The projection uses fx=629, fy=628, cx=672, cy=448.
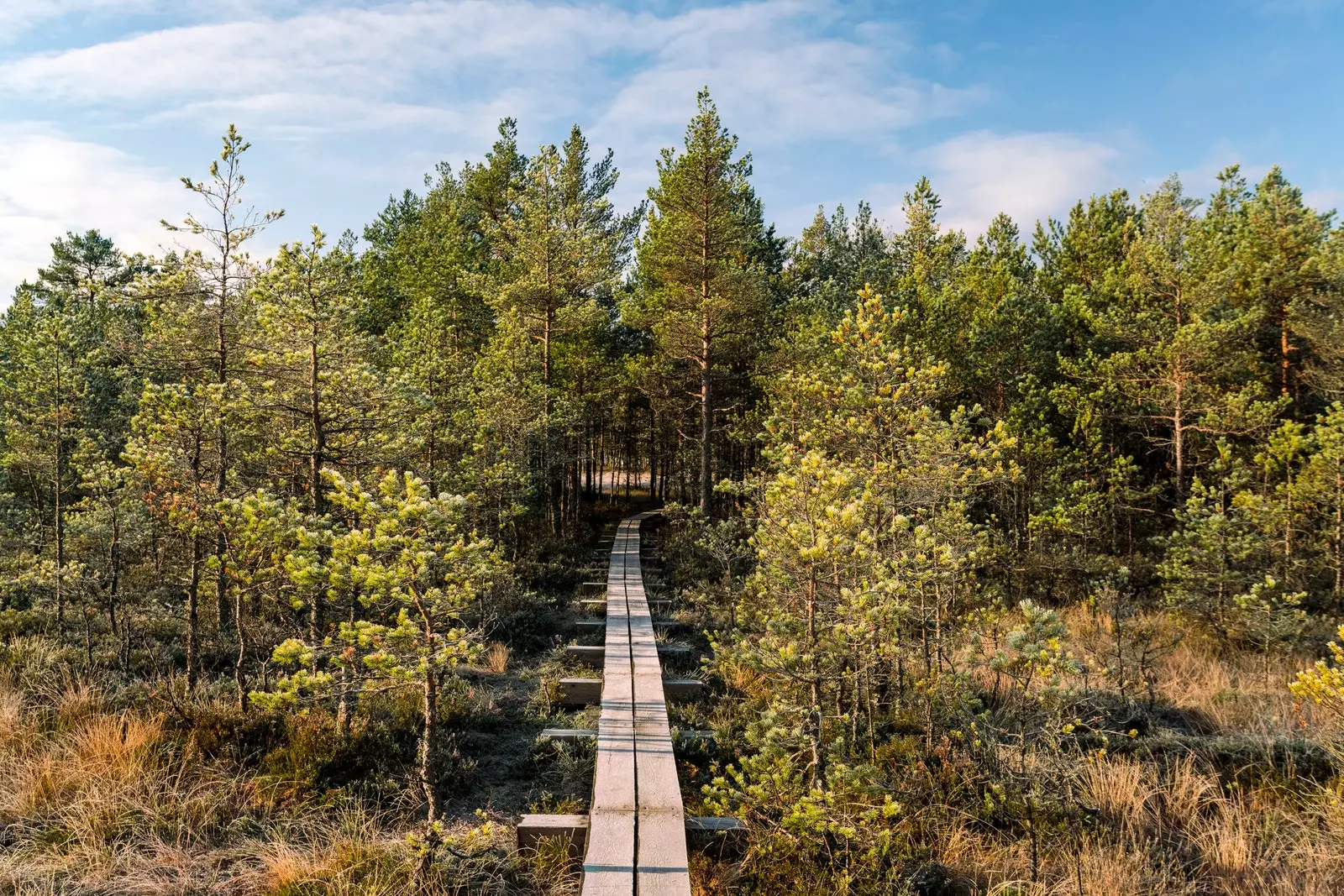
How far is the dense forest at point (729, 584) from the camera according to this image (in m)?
4.90

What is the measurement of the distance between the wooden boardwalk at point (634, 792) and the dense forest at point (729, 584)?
44 centimetres

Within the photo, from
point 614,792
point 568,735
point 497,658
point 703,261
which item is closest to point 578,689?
point 568,735

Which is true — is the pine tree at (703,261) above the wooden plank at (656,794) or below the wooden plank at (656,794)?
above

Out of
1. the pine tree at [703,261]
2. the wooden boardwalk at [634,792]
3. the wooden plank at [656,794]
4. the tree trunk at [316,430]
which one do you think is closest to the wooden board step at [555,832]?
the wooden boardwalk at [634,792]

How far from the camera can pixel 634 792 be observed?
5.38 meters

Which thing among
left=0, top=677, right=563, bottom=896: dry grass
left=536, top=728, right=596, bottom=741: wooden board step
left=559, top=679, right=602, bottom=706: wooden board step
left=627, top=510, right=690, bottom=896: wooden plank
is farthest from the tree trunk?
left=627, top=510, right=690, bottom=896: wooden plank

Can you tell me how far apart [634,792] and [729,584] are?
21.9 feet

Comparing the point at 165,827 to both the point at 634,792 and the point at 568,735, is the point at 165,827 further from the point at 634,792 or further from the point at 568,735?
the point at 634,792

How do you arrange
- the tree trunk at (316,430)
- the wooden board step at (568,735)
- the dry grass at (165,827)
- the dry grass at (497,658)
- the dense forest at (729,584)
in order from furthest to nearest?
the dry grass at (497,658) → the tree trunk at (316,430) → the wooden board step at (568,735) → the dense forest at (729,584) → the dry grass at (165,827)

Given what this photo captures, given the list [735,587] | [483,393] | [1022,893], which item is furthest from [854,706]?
[483,393]

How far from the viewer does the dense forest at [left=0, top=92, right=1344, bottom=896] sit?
193 inches

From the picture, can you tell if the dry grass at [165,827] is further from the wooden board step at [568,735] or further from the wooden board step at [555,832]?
the wooden board step at [568,735]

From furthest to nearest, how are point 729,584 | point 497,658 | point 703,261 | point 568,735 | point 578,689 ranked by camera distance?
point 703,261, point 729,584, point 497,658, point 578,689, point 568,735

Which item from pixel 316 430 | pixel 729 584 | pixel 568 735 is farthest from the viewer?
pixel 729 584
